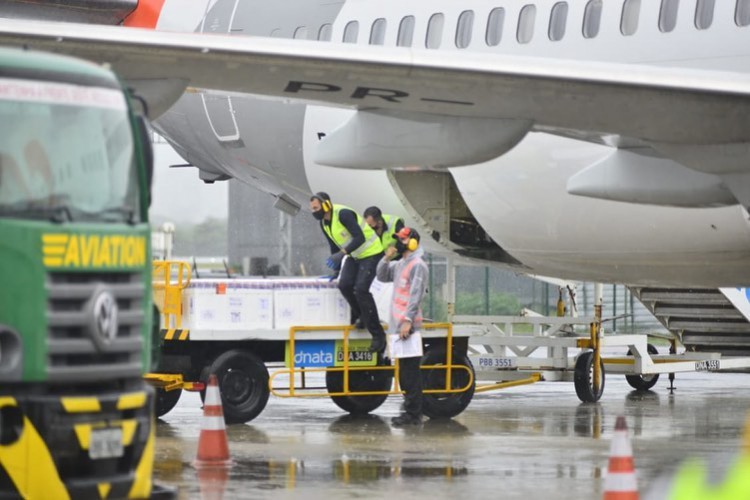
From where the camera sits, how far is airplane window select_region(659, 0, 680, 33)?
1262cm

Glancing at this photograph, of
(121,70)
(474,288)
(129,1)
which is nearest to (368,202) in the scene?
(129,1)

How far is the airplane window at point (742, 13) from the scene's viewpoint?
12.1m

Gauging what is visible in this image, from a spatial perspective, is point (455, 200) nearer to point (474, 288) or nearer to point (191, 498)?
point (191, 498)

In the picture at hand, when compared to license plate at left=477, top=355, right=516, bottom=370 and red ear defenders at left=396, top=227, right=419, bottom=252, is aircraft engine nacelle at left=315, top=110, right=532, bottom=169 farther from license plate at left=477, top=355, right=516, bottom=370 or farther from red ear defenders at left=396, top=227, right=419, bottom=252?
license plate at left=477, top=355, right=516, bottom=370

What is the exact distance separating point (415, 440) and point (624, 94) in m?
4.02

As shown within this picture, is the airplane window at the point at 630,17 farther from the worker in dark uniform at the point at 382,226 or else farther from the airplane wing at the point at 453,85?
the worker in dark uniform at the point at 382,226

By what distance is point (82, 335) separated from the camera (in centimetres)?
790

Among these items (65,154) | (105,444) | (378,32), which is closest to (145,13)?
(378,32)

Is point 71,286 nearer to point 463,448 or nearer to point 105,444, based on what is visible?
point 105,444

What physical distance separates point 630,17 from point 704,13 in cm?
74

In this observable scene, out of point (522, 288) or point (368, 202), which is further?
point (522, 288)

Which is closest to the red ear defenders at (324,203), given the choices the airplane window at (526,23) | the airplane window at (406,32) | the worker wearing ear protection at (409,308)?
the worker wearing ear protection at (409,308)

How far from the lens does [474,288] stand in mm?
51531

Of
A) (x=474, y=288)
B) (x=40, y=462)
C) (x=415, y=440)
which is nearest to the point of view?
(x=40, y=462)
